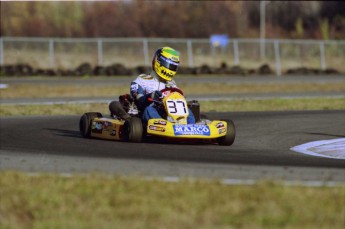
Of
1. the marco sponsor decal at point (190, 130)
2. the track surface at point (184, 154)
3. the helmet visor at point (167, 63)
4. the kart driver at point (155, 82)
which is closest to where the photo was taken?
the track surface at point (184, 154)

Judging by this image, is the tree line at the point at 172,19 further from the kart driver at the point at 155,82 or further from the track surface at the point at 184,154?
the kart driver at the point at 155,82

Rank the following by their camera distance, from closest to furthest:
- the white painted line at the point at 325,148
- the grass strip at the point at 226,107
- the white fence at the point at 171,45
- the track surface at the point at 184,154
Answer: the track surface at the point at 184,154
the white painted line at the point at 325,148
the grass strip at the point at 226,107
the white fence at the point at 171,45

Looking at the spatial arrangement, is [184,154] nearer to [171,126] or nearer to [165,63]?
[171,126]

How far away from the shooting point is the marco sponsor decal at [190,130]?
1079 cm

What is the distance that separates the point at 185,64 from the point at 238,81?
29.1 feet

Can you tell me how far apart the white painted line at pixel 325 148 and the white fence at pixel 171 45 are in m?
23.6

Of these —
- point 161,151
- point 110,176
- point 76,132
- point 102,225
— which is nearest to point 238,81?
point 76,132

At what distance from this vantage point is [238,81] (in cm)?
2917

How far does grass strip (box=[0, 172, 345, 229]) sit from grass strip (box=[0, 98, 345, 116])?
405 inches

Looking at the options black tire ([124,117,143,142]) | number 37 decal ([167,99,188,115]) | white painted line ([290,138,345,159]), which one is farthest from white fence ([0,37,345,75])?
black tire ([124,117,143,142])

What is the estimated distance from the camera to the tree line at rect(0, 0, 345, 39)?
52.8m

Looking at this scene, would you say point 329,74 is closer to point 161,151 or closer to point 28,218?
point 161,151

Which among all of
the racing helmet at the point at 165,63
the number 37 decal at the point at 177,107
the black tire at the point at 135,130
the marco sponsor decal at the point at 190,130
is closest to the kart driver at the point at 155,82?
the racing helmet at the point at 165,63

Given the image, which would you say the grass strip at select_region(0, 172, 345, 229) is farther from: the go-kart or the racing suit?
the racing suit
